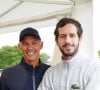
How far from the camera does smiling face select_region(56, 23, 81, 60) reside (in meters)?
2.65

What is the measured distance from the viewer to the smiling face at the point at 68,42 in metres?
2.65

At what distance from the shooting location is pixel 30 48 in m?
3.03

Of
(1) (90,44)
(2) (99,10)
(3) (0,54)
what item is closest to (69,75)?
(1) (90,44)

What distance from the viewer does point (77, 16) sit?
13.8ft

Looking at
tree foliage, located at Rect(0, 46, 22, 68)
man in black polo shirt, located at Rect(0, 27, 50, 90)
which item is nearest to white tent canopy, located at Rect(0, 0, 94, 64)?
man in black polo shirt, located at Rect(0, 27, 50, 90)

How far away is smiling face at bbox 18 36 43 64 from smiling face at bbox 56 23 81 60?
0.38m

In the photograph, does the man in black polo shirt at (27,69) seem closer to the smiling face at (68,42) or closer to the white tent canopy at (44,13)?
the smiling face at (68,42)

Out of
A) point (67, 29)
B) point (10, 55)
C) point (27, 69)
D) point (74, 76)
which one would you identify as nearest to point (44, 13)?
point (27, 69)

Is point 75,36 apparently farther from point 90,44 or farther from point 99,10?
point 99,10

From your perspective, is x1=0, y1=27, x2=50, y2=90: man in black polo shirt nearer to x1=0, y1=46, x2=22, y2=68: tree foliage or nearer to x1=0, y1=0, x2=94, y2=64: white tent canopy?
x1=0, y1=0, x2=94, y2=64: white tent canopy

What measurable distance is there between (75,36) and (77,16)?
1.54 m

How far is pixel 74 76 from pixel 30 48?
0.63m

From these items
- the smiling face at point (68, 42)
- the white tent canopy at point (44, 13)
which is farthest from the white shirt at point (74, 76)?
the white tent canopy at point (44, 13)

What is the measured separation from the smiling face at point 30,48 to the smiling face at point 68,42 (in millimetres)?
377
